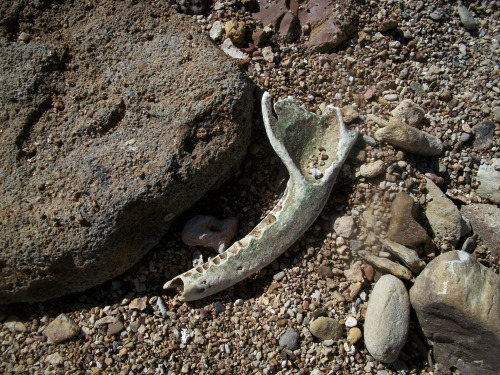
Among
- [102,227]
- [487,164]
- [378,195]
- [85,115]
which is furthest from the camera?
[487,164]

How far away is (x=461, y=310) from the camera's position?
1.93 metres

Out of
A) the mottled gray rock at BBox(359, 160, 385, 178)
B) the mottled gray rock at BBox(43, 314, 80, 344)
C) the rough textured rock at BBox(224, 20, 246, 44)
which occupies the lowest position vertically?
the mottled gray rock at BBox(43, 314, 80, 344)

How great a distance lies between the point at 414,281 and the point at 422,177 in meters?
0.58

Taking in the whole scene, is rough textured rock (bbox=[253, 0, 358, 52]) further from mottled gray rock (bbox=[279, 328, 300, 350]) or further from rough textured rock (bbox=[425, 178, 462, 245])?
mottled gray rock (bbox=[279, 328, 300, 350])

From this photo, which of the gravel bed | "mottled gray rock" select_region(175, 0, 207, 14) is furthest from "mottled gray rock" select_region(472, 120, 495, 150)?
"mottled gray rock" select_region(175, 0, 207, 14)

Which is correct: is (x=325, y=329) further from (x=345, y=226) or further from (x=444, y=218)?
(x=444, y=218)

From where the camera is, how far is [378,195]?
2225 millimetres

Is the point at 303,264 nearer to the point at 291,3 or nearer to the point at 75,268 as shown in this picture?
the point at 75,268

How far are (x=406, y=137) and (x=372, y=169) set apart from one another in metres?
0.25

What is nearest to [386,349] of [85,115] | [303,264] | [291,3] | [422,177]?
[303,264]

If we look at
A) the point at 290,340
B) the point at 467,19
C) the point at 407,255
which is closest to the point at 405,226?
the point at 407,255

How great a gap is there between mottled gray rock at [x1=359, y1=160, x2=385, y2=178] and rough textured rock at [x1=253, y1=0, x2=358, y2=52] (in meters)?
0.77

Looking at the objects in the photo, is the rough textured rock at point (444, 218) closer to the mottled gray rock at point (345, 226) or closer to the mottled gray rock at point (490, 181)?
the mottled gray rock at point (490, 181)

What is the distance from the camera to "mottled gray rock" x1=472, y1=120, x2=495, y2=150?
2.49m
